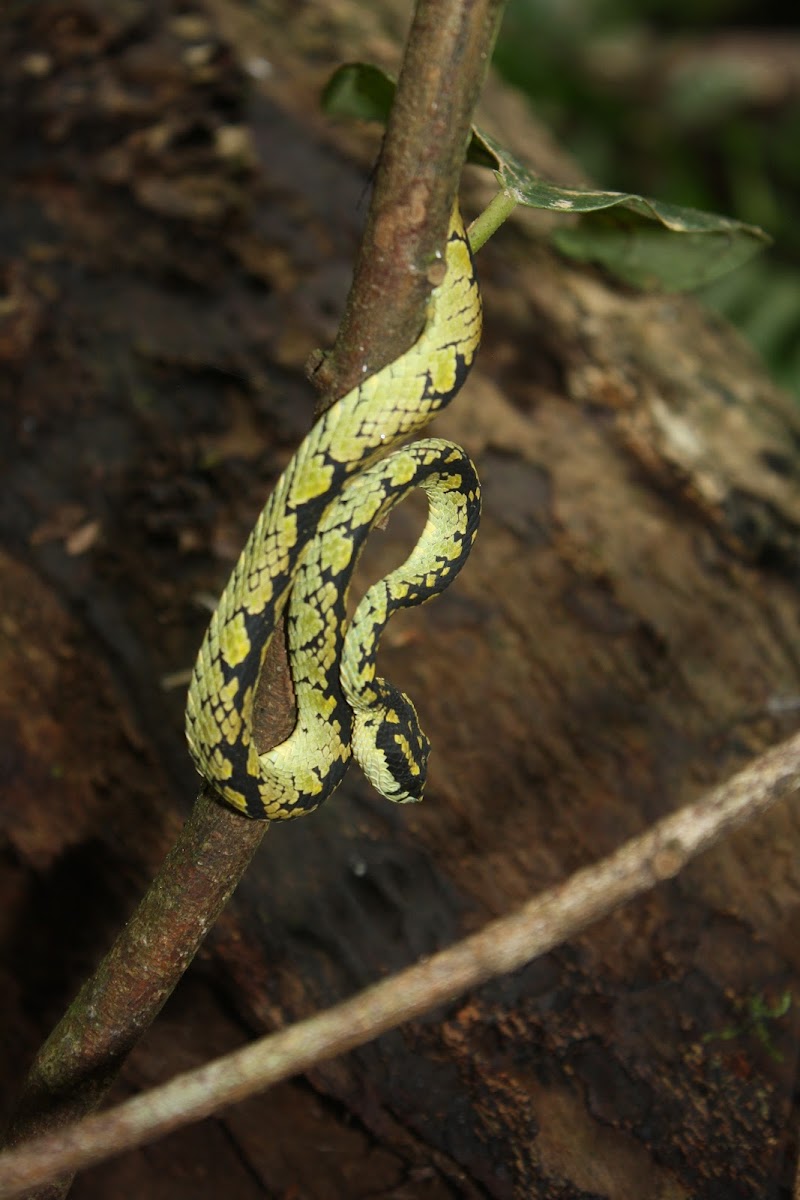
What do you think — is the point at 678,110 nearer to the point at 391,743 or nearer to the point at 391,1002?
the point at 391,743

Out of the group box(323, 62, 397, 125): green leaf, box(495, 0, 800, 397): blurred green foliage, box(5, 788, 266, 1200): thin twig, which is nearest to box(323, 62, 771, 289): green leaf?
box(323, 62, 397, 125): green leaf

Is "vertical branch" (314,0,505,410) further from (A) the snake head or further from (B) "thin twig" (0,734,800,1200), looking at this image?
(A) the snake head

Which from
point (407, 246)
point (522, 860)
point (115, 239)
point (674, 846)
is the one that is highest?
point (407, 246)

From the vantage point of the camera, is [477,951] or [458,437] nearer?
[477,951]

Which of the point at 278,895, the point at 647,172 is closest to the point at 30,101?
the point at 278,895

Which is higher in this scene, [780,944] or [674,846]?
[674,846]

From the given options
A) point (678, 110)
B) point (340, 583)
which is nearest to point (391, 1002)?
point (340, 583)

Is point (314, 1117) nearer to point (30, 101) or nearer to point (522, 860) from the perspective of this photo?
point (522, 860)

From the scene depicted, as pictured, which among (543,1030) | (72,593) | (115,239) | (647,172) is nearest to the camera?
(543,1030)
